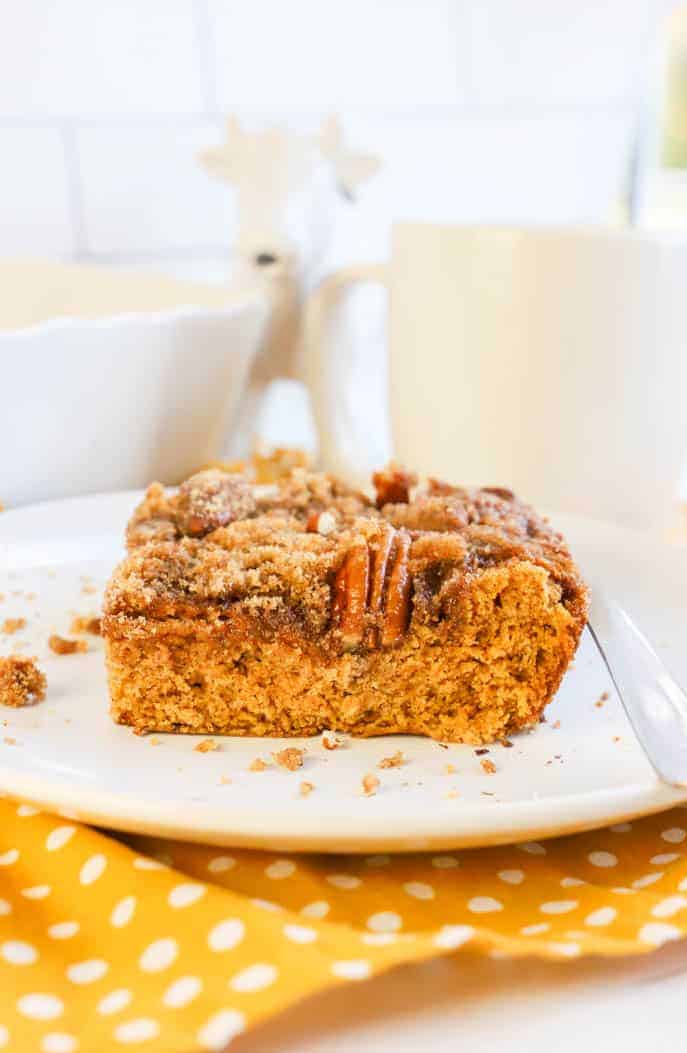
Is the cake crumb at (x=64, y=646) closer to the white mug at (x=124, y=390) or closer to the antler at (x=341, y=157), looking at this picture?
the white mug at (x=124, y=390)

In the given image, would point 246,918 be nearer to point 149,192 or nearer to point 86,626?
point 86,626

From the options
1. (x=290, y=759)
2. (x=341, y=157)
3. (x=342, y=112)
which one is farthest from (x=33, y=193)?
(x=290, y=759)

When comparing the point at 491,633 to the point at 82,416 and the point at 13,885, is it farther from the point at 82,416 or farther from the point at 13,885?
the point at 82,416

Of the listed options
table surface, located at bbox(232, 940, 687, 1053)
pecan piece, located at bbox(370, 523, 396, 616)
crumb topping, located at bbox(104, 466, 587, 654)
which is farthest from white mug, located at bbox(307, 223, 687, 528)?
table surface, located at bbox(232, 940, 687, 1053)

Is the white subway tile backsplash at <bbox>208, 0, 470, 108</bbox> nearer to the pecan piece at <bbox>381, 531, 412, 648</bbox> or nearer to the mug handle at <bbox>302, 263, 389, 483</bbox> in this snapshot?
the mug handle at <bbox>302, 263, 389, 483</bbox>

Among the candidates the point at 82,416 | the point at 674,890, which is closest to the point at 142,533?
the point at 82,416

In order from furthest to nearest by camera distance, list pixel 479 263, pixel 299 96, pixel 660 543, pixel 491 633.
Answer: pixel 299 96 → pixel 479 263 → pixel 660 543 → pixel 491 633

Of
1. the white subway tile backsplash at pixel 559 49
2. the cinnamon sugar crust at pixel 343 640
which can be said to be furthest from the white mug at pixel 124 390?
the white subway tile backsplash at pixel 559 49
